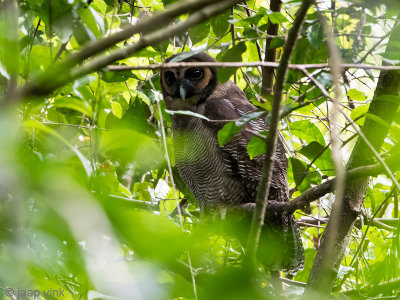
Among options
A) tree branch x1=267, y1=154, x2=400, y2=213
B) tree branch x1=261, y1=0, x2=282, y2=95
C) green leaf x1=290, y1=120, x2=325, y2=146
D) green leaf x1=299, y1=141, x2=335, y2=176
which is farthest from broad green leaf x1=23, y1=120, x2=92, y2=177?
tree branch x1=261, y1=0, x2=282, y2=95

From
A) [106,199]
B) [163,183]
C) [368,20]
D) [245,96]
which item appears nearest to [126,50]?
[106,199]

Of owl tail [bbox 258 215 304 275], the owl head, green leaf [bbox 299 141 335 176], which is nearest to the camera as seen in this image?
green leaf [bbox 299 141 335 176]

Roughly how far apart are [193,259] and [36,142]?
4.91 ft

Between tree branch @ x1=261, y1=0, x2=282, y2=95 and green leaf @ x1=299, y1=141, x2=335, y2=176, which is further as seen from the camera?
tree branch @ x1=261, y1=0, x2=282, y2=95

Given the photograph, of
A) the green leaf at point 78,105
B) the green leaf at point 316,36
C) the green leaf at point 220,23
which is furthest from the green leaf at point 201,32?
the green leaf at point 78,105

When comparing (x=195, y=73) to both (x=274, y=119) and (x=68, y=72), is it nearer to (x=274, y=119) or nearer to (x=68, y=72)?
(x=274, y=119)

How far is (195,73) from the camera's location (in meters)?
3.08

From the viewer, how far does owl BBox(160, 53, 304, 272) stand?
2.83m

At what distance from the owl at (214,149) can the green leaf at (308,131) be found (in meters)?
0.46

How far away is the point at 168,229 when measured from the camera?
39 cm

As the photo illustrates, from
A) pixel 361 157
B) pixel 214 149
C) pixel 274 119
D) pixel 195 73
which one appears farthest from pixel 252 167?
pixel 274 119

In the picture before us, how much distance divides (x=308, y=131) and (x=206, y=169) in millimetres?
865

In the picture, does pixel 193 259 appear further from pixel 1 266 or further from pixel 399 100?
pixel 399 100

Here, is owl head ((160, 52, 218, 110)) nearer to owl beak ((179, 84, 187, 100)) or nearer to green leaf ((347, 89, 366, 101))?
owl beak ((179, 84, 187, 100))
